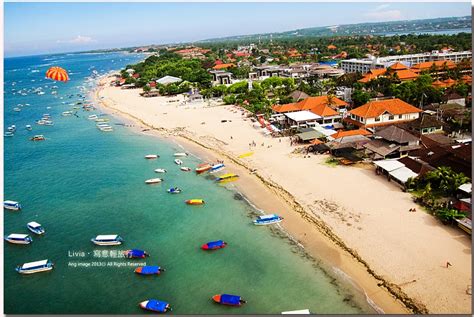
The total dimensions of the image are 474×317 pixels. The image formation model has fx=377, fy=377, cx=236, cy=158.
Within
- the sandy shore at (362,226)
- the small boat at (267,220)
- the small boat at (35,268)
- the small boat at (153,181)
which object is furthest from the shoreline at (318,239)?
the small boat at (35,268)

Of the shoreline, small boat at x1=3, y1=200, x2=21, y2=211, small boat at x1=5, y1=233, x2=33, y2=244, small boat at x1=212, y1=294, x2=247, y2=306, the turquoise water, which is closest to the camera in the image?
the shoreline

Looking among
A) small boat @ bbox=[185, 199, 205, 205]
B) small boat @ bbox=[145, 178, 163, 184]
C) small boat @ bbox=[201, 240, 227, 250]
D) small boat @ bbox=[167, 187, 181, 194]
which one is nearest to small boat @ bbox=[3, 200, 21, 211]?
small boat @ bbox=[145, 178, 163, 184]

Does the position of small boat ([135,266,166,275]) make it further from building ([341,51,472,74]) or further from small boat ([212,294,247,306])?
building ([341,51,472,74])

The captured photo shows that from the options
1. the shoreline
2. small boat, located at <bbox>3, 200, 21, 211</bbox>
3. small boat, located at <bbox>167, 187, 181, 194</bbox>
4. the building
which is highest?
the building

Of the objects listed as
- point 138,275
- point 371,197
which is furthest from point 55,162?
point 371,197

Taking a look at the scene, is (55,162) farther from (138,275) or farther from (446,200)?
(446,200)

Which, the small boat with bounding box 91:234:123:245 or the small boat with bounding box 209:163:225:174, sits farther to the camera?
the small boat with bounding box 209:163:225:174
